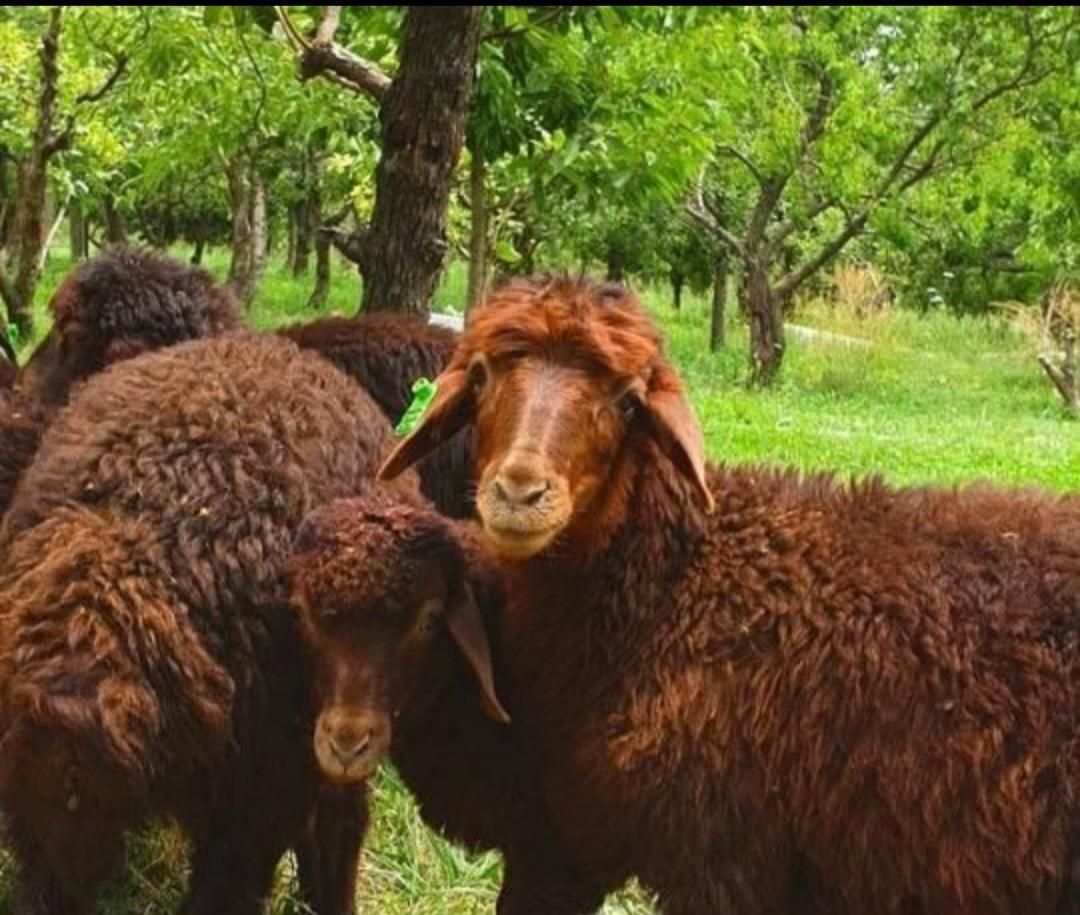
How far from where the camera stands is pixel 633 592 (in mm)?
3691

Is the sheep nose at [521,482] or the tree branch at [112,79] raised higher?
the tree branch at [112,79]

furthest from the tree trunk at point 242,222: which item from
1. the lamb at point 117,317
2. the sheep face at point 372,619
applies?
the sheep face at point 372,619

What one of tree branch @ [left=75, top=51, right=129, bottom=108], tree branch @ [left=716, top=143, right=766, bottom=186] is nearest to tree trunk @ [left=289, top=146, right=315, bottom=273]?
tree branch @ [left=716, top=143, right=766, bottom=186]

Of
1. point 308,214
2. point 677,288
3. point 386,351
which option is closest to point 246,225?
point 308,214

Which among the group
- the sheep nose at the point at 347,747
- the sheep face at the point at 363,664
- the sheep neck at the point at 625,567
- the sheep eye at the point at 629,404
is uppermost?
the sheep eye at the point at 629,404

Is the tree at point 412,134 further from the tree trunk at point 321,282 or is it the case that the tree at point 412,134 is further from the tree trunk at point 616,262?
the tree trunk at point 616,262

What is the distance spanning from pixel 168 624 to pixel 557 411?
89cm

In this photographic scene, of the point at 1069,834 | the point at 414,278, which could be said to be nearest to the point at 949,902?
the point at 1069,834

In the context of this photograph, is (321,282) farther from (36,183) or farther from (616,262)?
(36,183)

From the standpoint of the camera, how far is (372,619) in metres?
3.57

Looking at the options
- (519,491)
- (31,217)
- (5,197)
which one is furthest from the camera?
(5,197)

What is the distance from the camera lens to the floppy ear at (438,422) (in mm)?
3732

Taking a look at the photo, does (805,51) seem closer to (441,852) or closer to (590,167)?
(590,167)

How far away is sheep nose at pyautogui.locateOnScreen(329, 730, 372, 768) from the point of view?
3.40 metres
